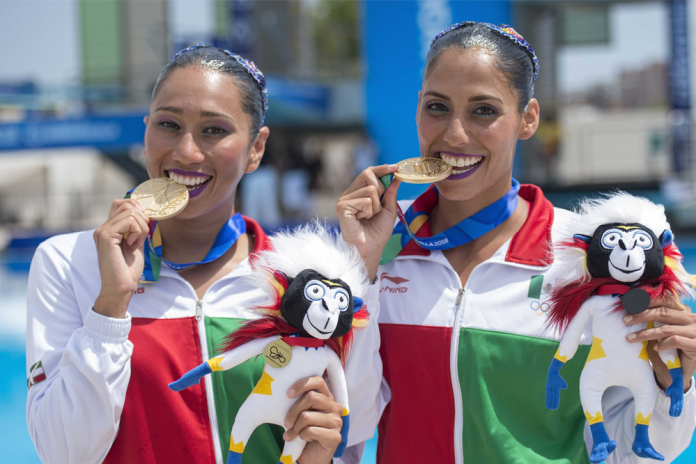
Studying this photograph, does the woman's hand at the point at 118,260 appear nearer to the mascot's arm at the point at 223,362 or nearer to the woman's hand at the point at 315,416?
the mascot's arm at the point at 223,362

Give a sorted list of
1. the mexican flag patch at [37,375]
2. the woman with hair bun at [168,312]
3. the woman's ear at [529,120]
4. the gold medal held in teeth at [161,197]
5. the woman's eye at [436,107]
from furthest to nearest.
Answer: the woman's ear at [529,120] → the woman's eye at [436,107] → the gold medal held in teeth at [161,197] → the mexican flag patch at [37,375] → the woman with hair bun at [168,312]

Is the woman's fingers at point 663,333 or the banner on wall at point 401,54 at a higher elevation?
the banner on wall at point 401,54

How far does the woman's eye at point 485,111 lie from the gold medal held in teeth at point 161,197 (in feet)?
3.27

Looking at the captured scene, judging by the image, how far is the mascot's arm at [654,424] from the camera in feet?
6.04

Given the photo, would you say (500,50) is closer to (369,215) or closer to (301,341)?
(369,215)

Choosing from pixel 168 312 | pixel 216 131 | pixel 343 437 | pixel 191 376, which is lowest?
pixel 343 437

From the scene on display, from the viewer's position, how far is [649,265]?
174cm

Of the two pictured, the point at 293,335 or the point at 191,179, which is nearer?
the point at 293,335

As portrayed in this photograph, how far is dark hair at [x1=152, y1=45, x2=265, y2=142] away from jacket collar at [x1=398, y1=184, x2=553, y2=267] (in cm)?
68

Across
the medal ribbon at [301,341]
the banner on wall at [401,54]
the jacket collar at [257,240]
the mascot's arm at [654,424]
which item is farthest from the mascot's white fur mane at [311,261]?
the banner on wall at [401,54]

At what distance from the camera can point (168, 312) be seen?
6.93 feet

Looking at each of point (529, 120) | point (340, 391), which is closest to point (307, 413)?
point (340, 391)

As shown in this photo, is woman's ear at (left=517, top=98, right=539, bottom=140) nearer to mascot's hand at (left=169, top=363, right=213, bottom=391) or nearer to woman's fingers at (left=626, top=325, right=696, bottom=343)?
woman's fingers at (left=626, top=325, right=696, bottom=343)

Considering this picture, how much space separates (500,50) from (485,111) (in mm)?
209
